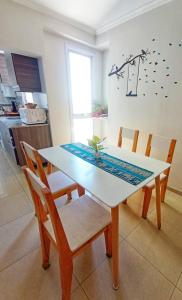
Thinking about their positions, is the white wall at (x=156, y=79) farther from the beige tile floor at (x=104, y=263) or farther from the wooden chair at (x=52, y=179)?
the wooden chair at (x=52, y=179)

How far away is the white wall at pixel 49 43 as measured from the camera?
1.92 metres

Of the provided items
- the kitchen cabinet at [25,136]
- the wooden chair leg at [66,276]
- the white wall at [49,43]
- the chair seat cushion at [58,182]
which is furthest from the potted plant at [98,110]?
the wooden chair leg at [66,276]

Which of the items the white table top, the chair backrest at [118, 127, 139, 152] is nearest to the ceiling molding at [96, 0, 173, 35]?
the chair backrest at [118, 127, 139, 152]

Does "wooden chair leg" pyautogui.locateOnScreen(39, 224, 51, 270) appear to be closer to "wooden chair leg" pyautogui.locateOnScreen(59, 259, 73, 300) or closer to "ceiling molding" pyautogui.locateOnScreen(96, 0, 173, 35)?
"wooden chair leg" pyautogui.locateOnScreen(59, 259, 73, 300)

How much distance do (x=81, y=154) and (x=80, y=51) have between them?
2253 millimetres

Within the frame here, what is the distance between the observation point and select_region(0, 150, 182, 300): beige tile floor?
39.9 inches

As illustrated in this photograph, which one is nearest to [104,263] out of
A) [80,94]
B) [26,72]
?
[26,72]

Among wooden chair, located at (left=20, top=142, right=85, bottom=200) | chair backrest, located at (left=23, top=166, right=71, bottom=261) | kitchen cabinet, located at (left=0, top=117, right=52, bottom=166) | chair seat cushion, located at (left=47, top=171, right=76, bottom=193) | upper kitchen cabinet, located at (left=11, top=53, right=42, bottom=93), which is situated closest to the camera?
chair backrest, located at (left=23, top=166, right=71, bottom=261)

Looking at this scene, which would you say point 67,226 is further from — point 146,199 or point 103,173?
point 146,199

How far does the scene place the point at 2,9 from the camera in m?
1.84

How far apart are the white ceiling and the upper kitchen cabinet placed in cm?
65

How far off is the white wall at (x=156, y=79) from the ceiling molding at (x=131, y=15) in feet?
0.15

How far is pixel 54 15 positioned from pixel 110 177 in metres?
2.55

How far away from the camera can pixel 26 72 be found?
7.53 feet
